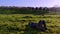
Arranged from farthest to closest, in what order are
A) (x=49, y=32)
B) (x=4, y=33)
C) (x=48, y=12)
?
1. (x=48, y=12)
2. (x=49, y=32)
3. (x=4, y=33)

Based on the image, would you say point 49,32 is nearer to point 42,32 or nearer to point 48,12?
point 42,32

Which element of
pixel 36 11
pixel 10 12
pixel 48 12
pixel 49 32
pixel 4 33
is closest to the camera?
pixel 4 33

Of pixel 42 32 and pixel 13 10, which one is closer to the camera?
pixel 42 32

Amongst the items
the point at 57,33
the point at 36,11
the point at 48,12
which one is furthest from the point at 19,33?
the point at 36,11

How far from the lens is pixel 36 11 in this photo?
28.6m

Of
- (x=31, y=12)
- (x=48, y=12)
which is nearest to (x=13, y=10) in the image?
(x=31, y=12)

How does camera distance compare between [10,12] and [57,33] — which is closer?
[57,33]

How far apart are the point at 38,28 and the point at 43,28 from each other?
38 centimetres

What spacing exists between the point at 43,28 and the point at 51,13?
14988mm

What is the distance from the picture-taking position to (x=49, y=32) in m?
10.6

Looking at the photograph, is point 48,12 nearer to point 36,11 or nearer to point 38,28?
point 36,11

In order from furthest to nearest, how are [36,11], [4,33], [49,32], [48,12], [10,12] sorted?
[10,12]
[36,11]
[48,12]
[49,32]
[4,33]

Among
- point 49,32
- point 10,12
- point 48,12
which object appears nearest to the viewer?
point 49,32

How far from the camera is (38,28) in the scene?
36.8ft
